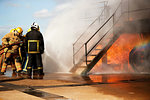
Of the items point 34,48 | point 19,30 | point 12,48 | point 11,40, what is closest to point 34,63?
point 34,48

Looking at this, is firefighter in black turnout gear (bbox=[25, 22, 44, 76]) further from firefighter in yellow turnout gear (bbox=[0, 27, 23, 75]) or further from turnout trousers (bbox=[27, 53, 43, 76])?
firefighter in yellow turnout gear (bbox=[0, 27, 23, 75])

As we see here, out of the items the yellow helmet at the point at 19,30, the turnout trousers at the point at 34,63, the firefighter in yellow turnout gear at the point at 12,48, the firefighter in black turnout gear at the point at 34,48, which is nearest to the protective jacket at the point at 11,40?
the firefighter in yellow turnout gear at the point at 12,48

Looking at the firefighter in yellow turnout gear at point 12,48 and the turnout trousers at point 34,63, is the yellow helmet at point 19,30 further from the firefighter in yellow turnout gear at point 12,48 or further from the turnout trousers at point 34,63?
the turnout trousers at point 34,63

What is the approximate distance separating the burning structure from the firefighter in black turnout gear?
1.96 meters

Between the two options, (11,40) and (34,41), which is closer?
(34,41)

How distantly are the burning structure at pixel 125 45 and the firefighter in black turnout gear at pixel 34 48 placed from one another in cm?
196

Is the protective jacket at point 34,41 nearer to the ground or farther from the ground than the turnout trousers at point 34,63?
farther from the ground

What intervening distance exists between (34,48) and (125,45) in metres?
5.15

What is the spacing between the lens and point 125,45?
14078mm

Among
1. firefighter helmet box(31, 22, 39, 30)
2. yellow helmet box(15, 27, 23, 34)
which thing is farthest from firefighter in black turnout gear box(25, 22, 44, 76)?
yellow helmet box(15, 27, 23, 34)

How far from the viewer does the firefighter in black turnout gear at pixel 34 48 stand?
11406 millimetres

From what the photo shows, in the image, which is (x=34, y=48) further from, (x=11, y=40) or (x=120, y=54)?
(x=120, y=54)

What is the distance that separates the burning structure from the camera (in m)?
12.3

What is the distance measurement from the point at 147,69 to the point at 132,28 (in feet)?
7.49
